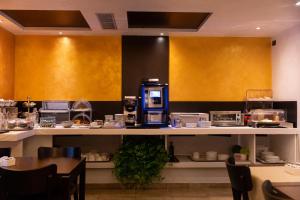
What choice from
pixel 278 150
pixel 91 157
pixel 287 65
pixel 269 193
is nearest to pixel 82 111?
pixel 91 157

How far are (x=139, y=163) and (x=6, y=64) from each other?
3091 millimetres

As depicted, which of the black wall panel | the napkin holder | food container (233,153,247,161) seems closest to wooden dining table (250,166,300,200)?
the napkin holder

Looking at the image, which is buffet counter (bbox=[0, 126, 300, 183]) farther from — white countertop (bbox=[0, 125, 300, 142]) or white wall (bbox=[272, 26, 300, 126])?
white wall (bbox=[272, 26, 300, 126])

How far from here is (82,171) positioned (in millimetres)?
3502

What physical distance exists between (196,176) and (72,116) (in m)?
2.63

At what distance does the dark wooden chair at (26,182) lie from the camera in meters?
2.59

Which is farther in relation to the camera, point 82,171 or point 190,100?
point 190,100

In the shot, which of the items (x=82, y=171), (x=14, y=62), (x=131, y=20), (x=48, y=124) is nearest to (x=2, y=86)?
(x=14, y=62)

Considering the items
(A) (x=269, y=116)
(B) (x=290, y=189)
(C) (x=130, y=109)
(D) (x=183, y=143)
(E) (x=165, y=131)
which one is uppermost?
(C) (x=130, y=109)

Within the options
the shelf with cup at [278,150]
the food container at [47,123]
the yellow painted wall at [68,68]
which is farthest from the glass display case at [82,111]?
the shelf with cup at [278,150]

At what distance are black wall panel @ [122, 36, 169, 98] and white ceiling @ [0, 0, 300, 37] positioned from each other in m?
0.55

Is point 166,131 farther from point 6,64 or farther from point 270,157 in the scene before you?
point 6,64

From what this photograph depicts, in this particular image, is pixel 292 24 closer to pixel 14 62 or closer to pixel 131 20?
pixel 131 20

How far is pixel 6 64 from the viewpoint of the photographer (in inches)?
230
